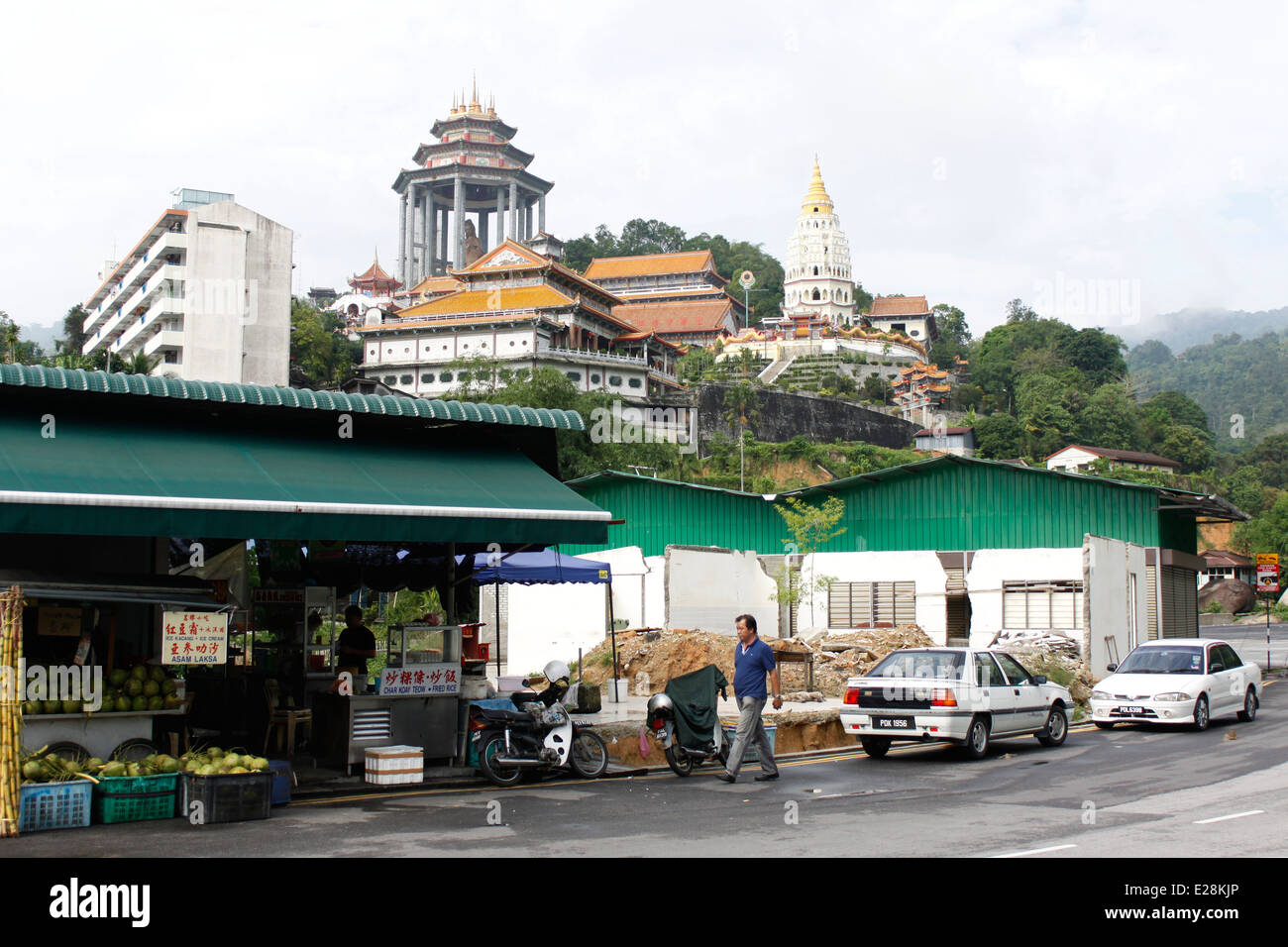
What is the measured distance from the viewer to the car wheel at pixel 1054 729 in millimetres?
16750

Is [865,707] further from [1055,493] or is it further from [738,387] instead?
[738,387]

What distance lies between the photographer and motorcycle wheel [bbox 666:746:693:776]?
1355 cm

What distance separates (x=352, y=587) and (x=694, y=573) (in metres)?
14.9

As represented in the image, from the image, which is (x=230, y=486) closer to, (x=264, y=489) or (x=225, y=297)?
(x=264, y=489)

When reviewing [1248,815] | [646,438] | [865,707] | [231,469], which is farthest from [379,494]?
[646,438]

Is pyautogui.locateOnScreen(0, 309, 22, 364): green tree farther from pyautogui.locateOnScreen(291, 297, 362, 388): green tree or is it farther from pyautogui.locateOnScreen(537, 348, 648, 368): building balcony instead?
pyautogui.locateOnScreen(537, 348, 648, 368): building balcony

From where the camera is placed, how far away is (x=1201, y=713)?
1834cm

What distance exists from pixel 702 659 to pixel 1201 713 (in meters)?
9.55

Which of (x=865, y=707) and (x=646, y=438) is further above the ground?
(x=646, y=438)

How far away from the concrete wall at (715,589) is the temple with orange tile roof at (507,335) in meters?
53.1

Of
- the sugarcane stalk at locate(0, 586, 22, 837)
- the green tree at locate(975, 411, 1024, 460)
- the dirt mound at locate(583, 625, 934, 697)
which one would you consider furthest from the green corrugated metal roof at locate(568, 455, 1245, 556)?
the green tree at locate(975, 411, 1024, 460)

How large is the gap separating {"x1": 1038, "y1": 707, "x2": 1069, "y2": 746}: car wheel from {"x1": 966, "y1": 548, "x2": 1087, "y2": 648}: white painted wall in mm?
12039

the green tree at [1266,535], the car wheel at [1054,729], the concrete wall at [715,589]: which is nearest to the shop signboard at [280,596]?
the car wheel at [1054,729]

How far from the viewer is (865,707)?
15.5 m
